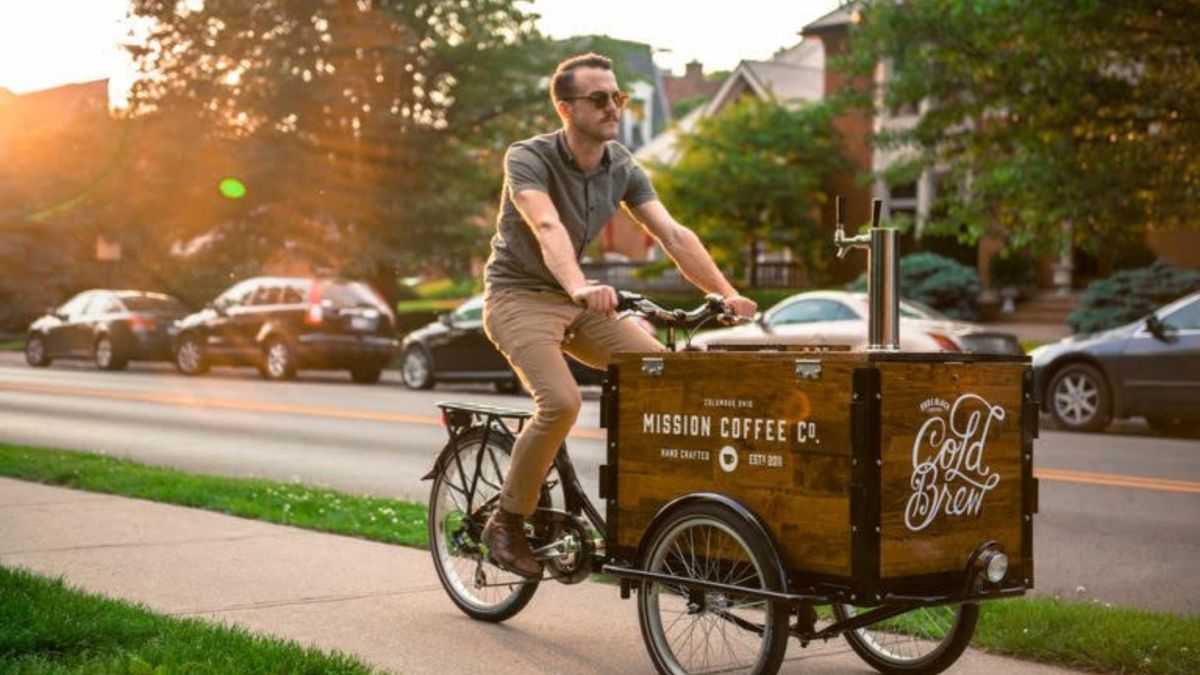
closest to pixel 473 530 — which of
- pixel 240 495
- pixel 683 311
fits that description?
pixel 683 311

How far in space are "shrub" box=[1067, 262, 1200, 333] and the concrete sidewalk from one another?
21.2 m

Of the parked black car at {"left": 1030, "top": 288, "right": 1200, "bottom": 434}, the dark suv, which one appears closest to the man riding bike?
the parked black car at {"left": 1030, "top": 288, "right": 1200, "bottom": 434}

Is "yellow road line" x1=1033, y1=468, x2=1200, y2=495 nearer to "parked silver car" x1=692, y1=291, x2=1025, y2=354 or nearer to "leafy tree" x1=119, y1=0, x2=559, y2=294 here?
"parked silver car" x1=692, y1=291, x2=1025, y2=354

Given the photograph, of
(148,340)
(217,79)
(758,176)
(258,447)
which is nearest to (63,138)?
(217,79)

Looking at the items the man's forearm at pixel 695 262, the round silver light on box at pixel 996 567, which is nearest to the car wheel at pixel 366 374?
the man's forearm at pixel 695 262

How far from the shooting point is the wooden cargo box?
4.95m

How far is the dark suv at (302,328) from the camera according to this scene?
2723cm

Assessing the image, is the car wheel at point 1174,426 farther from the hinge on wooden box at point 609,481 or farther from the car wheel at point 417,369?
the hinge on wooden box at point 609,481

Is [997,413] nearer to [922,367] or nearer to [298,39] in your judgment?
[922,367]

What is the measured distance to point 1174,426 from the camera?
18.0 metres

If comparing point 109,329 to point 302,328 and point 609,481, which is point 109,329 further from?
point 609,481

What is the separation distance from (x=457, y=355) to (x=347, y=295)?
4.19 meters

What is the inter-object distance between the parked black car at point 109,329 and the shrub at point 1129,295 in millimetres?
16911

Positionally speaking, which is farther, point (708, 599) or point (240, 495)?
point (240, 495)
